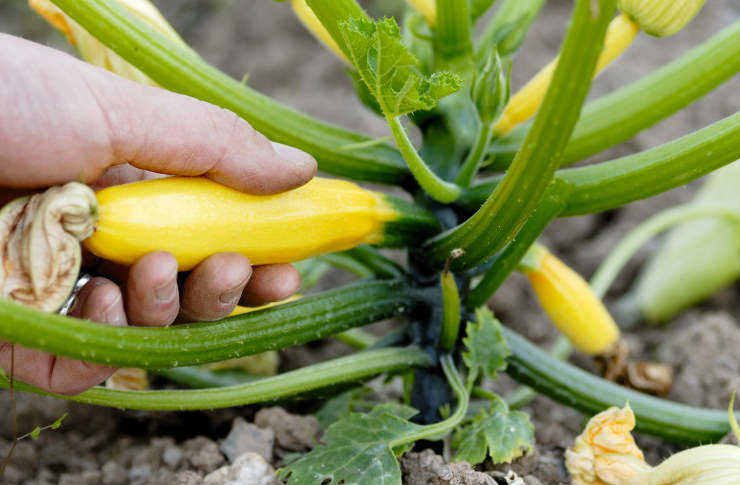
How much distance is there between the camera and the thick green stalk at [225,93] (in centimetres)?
140

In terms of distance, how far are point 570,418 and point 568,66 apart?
1292 mm

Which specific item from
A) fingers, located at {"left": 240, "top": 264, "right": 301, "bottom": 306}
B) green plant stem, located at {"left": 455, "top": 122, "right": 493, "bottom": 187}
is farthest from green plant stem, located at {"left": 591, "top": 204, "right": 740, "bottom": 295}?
fingers, located at {"left": 240, "top": 264, "right": 301, "bottom": 306}

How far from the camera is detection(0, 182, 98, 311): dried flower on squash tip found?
1082 millimetres

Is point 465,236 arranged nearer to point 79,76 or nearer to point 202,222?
point 202,222

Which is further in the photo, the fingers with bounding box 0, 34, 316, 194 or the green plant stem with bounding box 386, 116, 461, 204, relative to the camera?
the green plant stem with bounding box 386, 116, 461, 204

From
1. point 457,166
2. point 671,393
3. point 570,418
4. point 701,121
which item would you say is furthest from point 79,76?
point 701,121

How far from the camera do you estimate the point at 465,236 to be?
1389mm

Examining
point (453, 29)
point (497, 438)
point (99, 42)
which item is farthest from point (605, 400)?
point (99, 42)

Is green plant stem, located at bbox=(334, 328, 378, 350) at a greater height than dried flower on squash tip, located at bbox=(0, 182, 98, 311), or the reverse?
dried flower on squash tip, located at bbox=(0, 182, 98, 311)

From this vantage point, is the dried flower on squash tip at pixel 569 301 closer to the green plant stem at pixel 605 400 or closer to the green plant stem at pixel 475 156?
the green plant stem at pixel 605 400

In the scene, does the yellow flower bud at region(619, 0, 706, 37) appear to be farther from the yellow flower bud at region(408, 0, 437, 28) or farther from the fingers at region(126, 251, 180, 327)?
the fingers at region(126, 251, 180, 327)

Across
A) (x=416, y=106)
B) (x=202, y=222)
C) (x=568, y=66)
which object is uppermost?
(x=568, y=66)

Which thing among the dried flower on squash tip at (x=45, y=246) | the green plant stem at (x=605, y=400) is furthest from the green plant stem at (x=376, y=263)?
the dried flower on squash tip at (x=45, y=246)

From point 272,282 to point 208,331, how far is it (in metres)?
0.16
